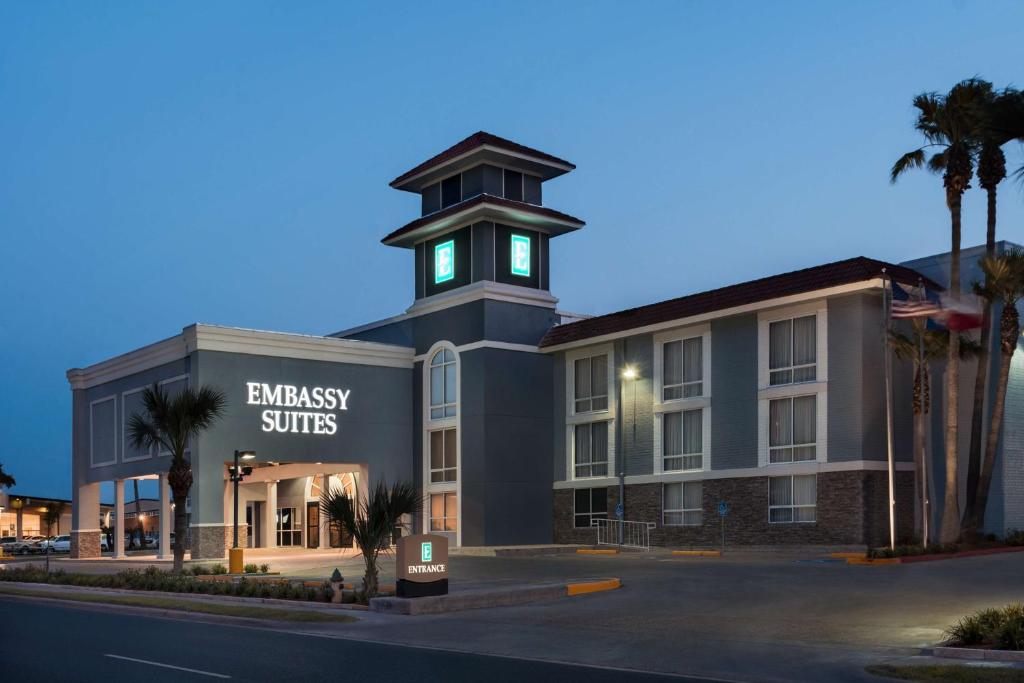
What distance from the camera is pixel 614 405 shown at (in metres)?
44.8

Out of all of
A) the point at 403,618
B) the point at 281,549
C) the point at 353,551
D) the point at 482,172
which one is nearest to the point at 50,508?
the point at 281,549

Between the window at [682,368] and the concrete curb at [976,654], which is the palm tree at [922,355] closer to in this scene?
the window at [682,368]

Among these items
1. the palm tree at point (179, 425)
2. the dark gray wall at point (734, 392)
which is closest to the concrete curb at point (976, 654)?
the dark gray wall at point (734, 392)

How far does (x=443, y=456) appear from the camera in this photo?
48.3 m

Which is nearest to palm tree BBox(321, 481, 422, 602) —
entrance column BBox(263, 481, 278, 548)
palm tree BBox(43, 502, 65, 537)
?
entrance column BBox(263, 481, 278, 548)

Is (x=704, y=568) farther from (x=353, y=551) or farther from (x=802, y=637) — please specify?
(x=353, y=551)

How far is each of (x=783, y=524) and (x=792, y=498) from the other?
92 centimetres

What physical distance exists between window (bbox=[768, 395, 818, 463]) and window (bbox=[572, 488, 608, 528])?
8.61m

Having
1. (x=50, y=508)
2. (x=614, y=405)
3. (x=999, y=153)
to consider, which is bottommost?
(x=50, y=508)

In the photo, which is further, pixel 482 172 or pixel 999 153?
pixel 482 172

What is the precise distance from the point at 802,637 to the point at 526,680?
254 inches

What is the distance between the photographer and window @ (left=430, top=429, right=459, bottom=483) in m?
47.8

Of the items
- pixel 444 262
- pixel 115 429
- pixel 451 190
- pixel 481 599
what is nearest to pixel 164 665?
pixel 481 599

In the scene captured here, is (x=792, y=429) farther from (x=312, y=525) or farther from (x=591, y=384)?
(x=312, y=525)
